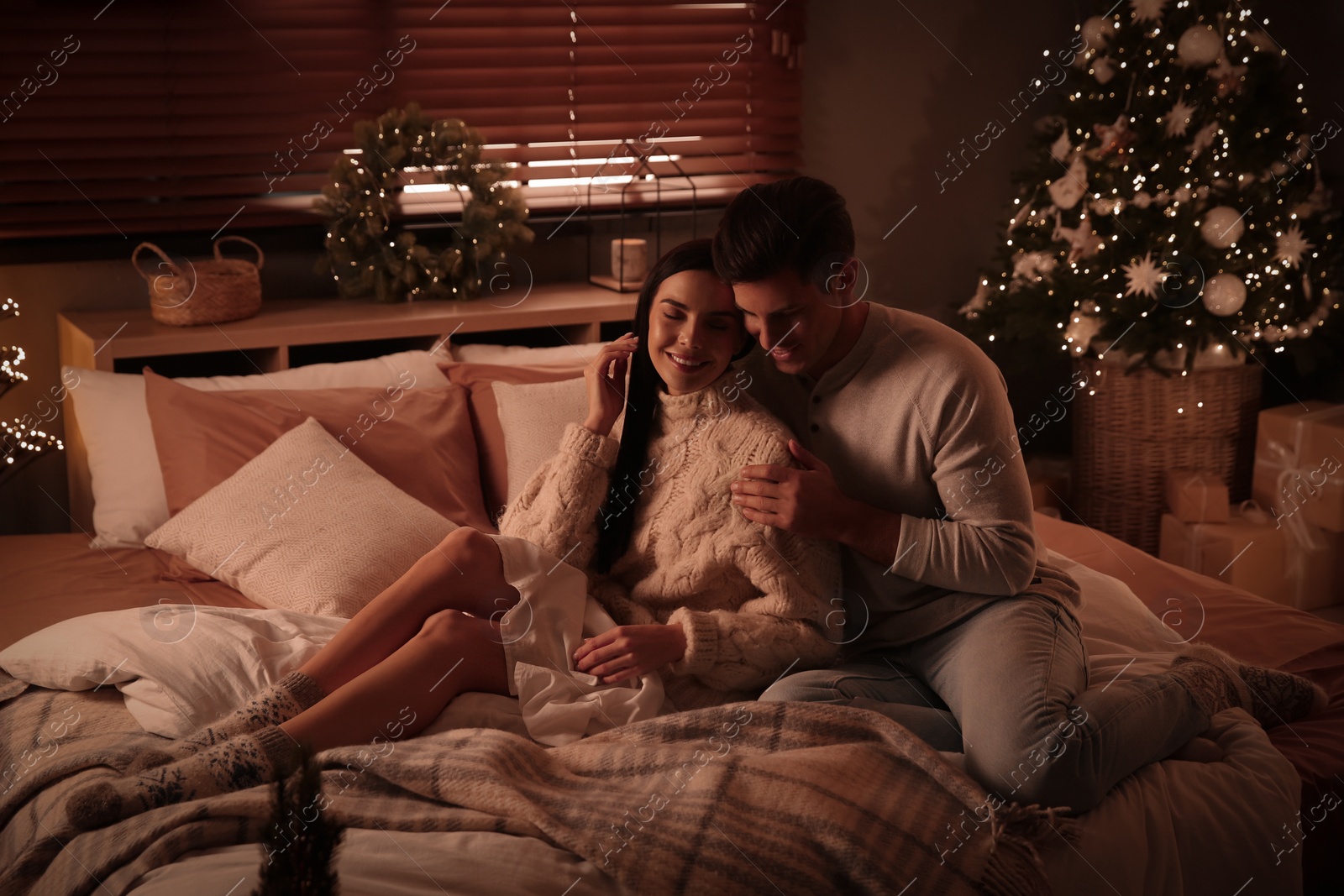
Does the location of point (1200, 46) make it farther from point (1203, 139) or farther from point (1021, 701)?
point (1021, 701)

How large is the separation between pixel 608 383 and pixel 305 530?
613 mm

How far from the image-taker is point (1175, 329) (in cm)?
303

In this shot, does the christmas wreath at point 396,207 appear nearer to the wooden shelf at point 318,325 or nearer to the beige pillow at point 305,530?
the wooden shelf at point 318,325

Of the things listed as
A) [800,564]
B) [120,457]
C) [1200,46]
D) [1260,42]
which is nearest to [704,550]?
[800,564]

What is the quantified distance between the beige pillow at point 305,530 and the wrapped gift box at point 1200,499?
2018 mm

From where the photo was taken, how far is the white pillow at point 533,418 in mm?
2385

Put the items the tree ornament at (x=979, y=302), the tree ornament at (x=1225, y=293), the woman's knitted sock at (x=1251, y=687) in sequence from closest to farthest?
the woman's knitted sock at (x=1251, y=687) → the tree ornament at (x=1225, y=293) → the tree ornament at (x=979, y=302)

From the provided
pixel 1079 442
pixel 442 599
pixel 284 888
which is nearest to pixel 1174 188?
pixel 1079 442

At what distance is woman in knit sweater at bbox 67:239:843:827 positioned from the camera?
63.7 inches

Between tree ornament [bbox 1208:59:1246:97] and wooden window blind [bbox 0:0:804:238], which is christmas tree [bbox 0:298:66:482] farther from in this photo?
tree ornament [bbox 1208:59:1246:97]

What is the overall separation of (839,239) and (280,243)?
1751mm

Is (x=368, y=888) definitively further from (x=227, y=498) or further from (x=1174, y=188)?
(x=1174, y=188)

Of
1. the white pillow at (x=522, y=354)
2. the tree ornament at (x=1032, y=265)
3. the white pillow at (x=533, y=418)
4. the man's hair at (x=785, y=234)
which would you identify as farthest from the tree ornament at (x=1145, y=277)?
the man's hair at (x=785, y=234)

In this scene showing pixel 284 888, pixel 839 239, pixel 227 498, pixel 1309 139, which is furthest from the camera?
pixel 1309 139
